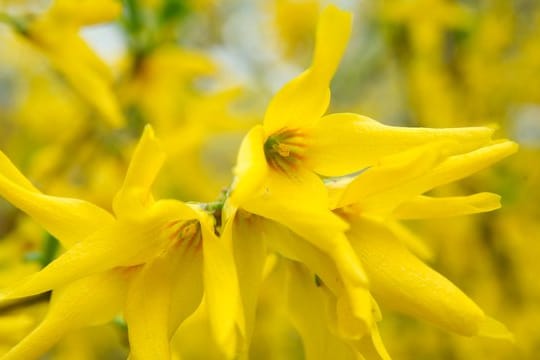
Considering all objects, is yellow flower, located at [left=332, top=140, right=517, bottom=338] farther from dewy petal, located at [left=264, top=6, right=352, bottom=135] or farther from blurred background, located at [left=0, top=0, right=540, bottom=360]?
blurred background, located at [left=0, top=0, right=540, bottom=360]

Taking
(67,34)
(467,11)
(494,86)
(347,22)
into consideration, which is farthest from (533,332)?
(347,22)

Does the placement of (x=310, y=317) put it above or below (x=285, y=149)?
below

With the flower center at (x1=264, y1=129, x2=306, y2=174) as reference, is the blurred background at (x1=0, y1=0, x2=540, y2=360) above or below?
above

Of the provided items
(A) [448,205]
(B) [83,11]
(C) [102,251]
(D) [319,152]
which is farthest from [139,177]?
(B) [83,11]

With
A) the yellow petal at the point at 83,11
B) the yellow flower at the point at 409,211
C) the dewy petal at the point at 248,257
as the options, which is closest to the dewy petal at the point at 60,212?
the dewy petal at the point at 248,257

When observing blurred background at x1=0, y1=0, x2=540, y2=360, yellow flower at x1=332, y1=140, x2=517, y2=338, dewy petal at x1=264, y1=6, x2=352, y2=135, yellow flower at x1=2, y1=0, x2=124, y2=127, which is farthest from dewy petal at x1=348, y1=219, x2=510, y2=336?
yellow flower at x1=2, y1=0, x2=124, y2=127

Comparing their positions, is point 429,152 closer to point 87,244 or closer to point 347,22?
point 347,22

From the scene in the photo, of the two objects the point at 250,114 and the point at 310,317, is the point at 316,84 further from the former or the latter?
the point at 250,114
